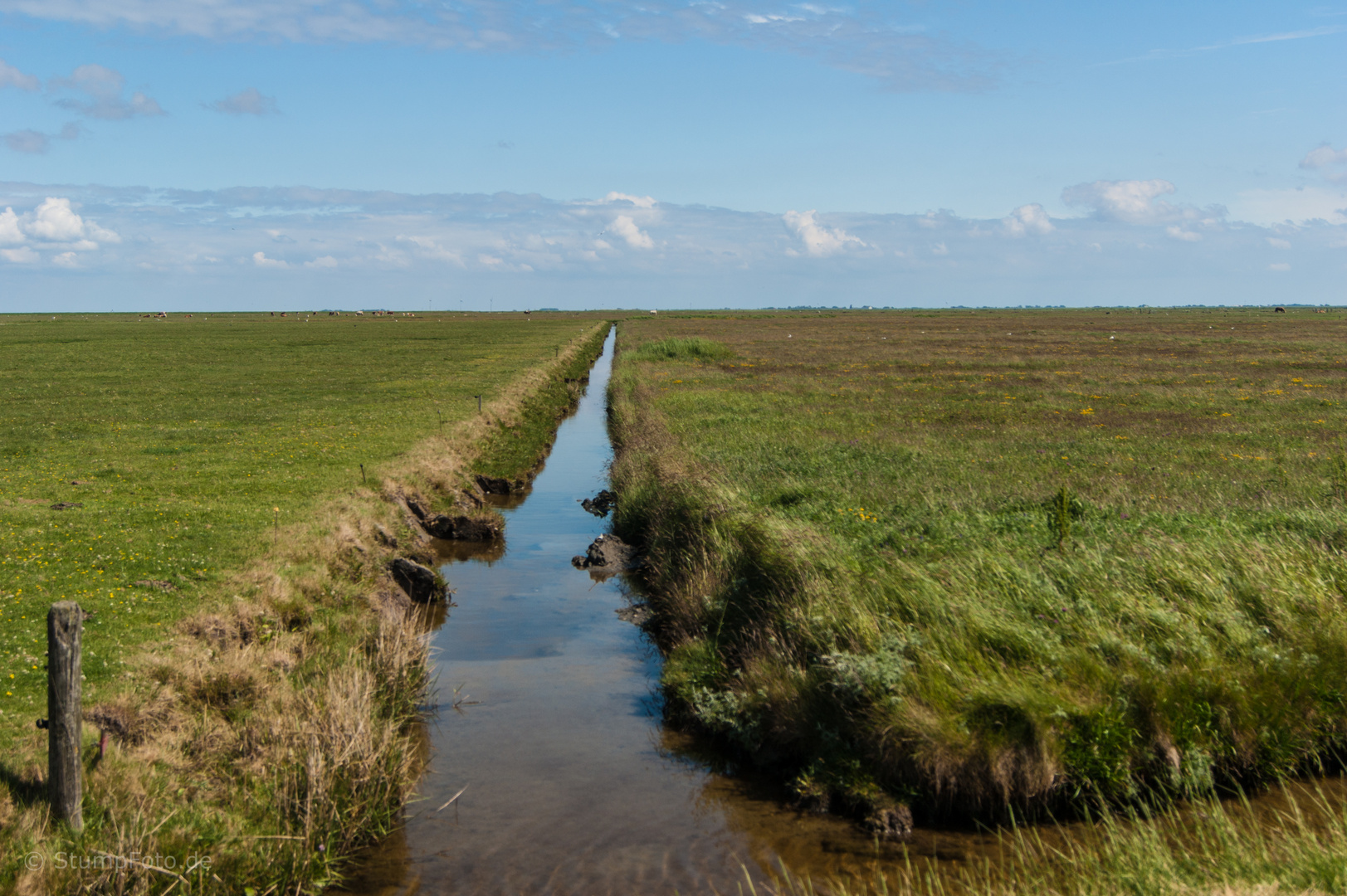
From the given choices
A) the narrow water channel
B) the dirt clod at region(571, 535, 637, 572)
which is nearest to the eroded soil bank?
the narrow water channel

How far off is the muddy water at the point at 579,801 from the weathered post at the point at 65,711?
8.00 feet

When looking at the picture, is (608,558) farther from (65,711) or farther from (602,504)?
(65,711)

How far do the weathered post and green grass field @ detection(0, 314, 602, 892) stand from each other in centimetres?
21

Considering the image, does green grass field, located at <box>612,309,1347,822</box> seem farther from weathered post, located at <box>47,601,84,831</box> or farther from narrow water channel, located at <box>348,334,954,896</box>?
weathered post, located at <box>47,601,84,831</box>

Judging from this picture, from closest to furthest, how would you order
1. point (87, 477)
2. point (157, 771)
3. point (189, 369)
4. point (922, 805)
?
point (157, 771) → point (922, 805) → point (87, 477) → point (189, 369)

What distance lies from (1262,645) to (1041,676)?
2.59 meters

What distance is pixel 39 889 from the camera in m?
6.50

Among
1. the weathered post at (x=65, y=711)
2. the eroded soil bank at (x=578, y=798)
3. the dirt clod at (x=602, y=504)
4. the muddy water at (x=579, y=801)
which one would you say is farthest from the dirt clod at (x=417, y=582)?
the weathered post at (x=65, y=711)

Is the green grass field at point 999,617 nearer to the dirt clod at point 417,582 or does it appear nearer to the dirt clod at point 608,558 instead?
the dirt clod at point 608,558

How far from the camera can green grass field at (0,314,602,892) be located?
763 cm

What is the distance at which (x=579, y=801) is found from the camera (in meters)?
9.39

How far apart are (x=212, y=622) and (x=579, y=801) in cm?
553

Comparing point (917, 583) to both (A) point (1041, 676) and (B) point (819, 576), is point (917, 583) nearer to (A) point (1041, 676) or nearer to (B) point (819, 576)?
(B) point (819, 576)

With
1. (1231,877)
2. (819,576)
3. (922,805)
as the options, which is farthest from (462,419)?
(1231,877)
